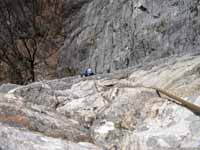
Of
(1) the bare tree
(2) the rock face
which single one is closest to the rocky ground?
(2) the rock face

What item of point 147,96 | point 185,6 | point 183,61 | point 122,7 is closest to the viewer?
point 147,96

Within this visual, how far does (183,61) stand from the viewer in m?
6.73

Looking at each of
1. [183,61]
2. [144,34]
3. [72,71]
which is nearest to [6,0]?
[72,71]

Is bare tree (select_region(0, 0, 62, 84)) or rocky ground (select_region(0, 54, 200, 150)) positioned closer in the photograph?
rocky ground (select_region(0, 54, 200, 150))

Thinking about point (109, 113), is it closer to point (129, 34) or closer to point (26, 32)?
point (129, 34)

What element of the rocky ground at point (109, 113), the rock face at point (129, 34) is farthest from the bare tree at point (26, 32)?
the rocky ground at point (109, 113)

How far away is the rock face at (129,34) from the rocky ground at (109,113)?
3438 millimetres

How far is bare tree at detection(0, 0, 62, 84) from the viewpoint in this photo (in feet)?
57.8

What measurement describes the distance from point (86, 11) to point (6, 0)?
441 centimetres

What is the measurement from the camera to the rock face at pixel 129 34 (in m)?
11.5

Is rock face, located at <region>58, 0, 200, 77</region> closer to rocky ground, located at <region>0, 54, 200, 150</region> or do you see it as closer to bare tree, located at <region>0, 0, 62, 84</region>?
bare tree, located at <region>0, 0, 62, 84</region>

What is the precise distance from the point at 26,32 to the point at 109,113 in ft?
46.5

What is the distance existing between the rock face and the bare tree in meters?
1.58

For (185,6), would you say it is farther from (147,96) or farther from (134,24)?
(147,96)
